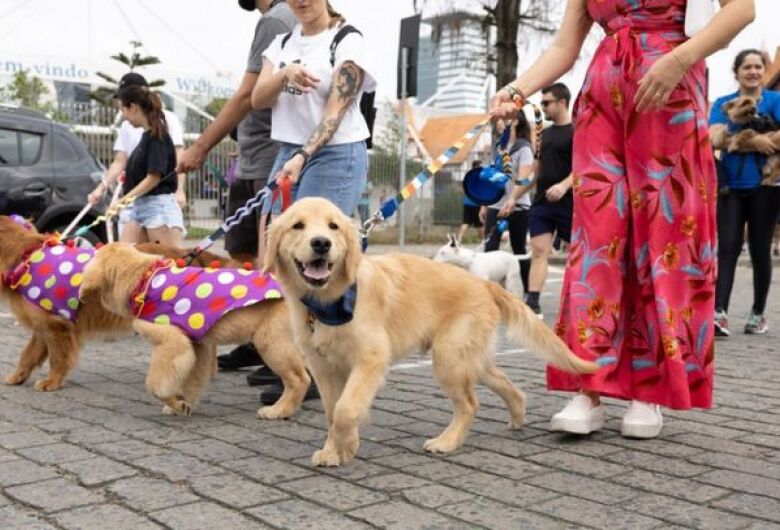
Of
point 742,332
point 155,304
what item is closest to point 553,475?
point 155,304

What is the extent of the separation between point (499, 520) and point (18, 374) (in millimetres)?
3715

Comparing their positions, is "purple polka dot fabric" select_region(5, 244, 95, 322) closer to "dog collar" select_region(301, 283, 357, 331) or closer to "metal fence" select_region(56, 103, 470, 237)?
"dog collar" select_region(301, 283, 357, 331)

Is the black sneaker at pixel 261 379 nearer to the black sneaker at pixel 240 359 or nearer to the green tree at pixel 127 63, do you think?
the black sneaker at pixel 240 359

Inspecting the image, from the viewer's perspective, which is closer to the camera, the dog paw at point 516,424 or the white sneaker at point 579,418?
the white sneaker at point 579,418

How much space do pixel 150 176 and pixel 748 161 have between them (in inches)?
204

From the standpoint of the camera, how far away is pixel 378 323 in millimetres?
3645

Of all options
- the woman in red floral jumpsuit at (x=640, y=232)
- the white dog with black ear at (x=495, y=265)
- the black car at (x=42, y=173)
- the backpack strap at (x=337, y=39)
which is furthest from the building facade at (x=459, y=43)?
the woman in red floral jumpsuit at (x=640, y=232)

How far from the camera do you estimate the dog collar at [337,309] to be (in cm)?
351

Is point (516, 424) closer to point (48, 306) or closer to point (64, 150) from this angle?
point (48, 306)

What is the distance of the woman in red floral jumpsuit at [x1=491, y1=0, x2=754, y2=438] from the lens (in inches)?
152

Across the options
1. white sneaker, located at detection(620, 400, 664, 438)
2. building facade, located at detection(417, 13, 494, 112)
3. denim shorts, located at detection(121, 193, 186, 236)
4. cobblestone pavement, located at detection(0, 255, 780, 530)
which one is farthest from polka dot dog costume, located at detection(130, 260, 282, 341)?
building facade, located at detection(417, 13, 494, 112)

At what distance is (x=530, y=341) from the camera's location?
3.93 meters

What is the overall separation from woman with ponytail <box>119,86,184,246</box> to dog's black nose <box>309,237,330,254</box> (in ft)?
11.6

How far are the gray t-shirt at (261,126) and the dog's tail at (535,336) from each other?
7.16 feet
